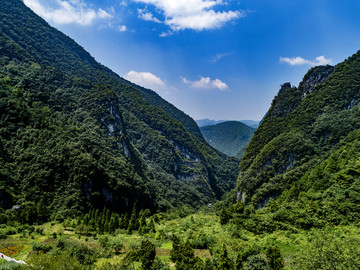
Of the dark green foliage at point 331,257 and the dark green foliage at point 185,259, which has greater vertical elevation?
the dark green foliage at point 331,257

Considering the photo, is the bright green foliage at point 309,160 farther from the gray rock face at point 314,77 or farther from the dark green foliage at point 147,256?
the dark green foliage at point 147,256

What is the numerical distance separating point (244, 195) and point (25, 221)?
289 feet

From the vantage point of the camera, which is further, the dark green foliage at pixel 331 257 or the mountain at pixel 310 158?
the mountain at pixel 310 158

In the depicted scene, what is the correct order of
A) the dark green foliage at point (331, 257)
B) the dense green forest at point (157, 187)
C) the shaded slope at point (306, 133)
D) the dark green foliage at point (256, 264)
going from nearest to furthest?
the dark green foliage at point (331, 257) < the dark green foliage at point (256, 264) < the dense green forest at point (157, 187) < the shaded slope at point (306, 133)

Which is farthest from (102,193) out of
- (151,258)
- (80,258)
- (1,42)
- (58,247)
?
(1,42)

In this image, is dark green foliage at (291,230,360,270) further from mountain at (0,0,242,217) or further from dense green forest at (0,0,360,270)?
mountain at (0,0,242,217)

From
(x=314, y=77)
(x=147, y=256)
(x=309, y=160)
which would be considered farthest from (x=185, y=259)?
(x=314, y=77)

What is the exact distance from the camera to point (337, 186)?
164 ft

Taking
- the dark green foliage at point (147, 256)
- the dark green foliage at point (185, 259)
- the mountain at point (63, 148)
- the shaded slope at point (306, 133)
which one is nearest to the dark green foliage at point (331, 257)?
the dark green foliage at point (185, 259)

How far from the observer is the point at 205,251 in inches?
1474

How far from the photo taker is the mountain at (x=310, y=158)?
4253cm

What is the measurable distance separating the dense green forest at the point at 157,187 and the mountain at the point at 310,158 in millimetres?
406

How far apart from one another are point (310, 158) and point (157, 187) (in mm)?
101145

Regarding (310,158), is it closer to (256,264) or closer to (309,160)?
(309,160)
